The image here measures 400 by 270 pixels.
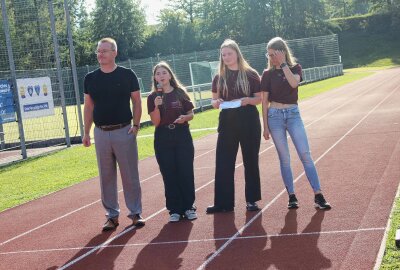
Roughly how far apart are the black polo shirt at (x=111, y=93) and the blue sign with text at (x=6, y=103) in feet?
34.8

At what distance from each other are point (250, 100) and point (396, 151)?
4678 mm

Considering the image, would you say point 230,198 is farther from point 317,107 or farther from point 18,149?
point 317,107

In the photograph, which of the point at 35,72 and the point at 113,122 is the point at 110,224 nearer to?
the point at 113,122

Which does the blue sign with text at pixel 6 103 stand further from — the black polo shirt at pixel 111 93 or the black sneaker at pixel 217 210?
the black sneaker at pixel 217 210

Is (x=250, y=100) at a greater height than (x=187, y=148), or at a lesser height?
greater

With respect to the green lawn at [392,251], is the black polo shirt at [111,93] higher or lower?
higher

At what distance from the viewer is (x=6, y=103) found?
17594 millimetres

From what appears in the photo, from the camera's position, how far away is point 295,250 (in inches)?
232

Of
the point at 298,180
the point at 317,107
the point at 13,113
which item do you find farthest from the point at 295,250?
the point at 317,107

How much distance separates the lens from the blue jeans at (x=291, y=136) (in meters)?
7.61

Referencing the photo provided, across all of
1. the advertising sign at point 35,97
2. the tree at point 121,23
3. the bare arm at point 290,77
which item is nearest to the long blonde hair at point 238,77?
the bare arm at point 290,77

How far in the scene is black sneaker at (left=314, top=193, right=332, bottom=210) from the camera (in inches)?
292

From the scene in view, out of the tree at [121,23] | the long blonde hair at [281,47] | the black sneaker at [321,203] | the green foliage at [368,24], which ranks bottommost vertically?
the black sneaker at [321,203]

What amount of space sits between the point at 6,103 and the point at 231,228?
12.1 metres
